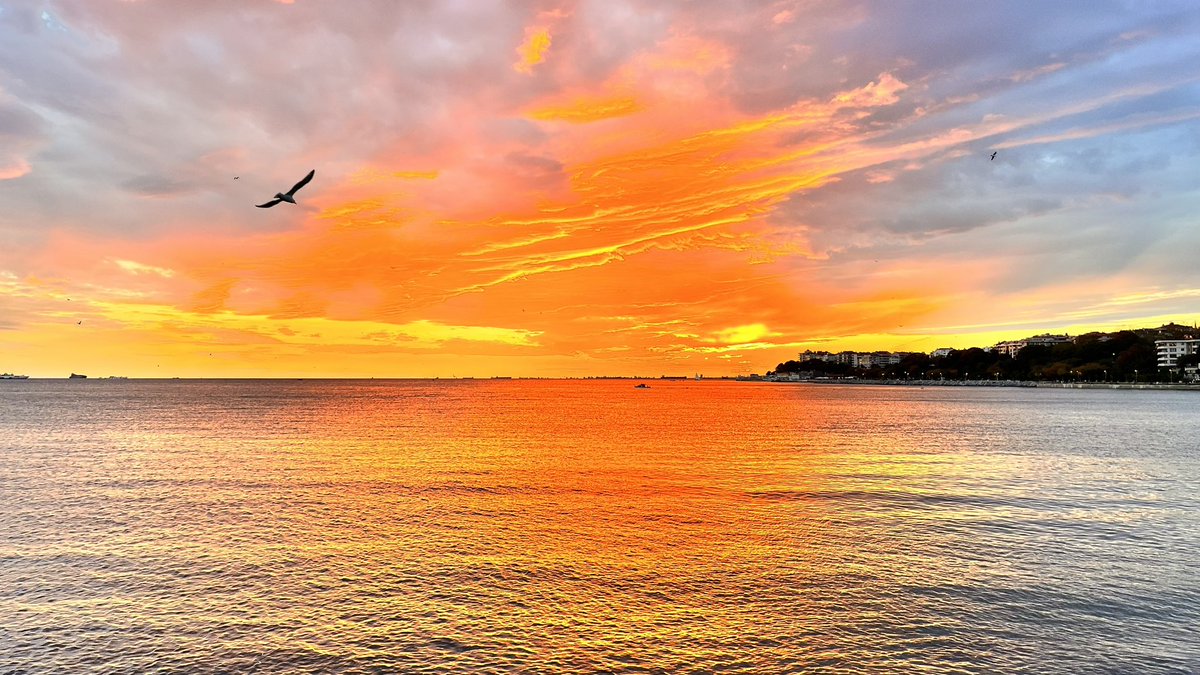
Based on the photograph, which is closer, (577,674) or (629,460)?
(577,674)

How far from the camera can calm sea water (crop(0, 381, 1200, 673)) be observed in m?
16.8

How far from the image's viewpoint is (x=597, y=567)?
2395cm

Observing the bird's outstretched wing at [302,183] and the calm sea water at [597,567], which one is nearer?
the calm sea water at [597,567]

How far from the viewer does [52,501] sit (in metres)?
35.9

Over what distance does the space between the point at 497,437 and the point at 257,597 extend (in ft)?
182

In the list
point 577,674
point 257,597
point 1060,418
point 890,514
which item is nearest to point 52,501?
point 257,597

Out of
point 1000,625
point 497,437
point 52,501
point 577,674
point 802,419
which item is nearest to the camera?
point 577,674

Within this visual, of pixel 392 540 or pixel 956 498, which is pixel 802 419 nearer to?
pixel 956 498

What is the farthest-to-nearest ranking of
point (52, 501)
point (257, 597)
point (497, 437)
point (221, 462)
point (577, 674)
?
point (497, 437), point (221, 462), point (52, 501), point (257, 597), point (577, 674)

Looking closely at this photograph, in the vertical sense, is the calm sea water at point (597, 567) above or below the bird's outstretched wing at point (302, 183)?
below

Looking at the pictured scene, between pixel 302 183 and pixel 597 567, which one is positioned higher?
pixel 302 183

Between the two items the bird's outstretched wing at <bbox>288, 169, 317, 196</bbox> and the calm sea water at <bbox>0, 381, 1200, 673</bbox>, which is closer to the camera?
the calm sea water at <bbox>0, 381, 1200, 673</bbox>

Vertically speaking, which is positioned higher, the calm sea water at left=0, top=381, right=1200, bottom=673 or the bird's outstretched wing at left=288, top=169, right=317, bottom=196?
the bird's outstretched wing at left=288, top=169, right=317, bottom=196

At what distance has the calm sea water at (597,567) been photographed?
1683 cm
